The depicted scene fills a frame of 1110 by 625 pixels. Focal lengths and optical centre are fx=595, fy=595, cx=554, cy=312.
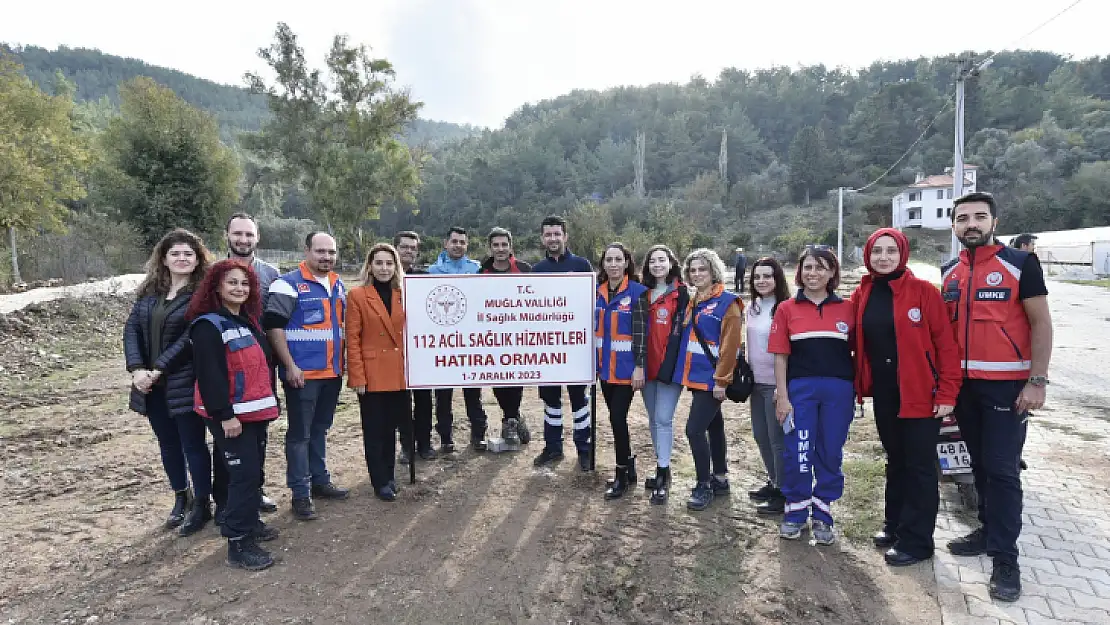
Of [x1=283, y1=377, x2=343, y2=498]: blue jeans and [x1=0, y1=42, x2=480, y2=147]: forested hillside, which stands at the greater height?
[x1=0, y1=42, x2=480, y2=147]: forested hillside

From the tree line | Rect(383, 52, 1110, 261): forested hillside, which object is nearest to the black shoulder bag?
the tree line

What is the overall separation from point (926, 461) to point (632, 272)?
2.16 m

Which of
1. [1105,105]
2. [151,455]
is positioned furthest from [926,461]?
[1105,105]

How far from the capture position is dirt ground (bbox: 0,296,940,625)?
2.97m

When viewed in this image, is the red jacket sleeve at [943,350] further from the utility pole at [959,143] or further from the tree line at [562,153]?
the tree line at [562,153]

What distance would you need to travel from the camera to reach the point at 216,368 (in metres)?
3.12

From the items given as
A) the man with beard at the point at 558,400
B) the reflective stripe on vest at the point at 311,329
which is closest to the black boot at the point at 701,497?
the man with beard at the point at 558,400

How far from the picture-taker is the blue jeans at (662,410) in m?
4.12

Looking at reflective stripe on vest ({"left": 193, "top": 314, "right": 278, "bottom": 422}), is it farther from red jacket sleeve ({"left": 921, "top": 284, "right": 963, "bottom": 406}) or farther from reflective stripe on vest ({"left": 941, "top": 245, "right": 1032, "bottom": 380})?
reflective stripe on vest ({"left": 941, "top": 245, "right": 1032, "bottom": 380})

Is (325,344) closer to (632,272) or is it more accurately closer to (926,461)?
(632,272)

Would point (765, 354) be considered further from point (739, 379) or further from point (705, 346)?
point (705, 346)

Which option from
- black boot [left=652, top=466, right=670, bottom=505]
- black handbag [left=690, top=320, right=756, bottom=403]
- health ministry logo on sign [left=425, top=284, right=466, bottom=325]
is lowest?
black boot [left=652, top=466, right=670, bottom=505]

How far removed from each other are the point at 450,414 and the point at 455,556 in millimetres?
1965

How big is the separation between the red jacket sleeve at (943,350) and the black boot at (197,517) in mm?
4424
